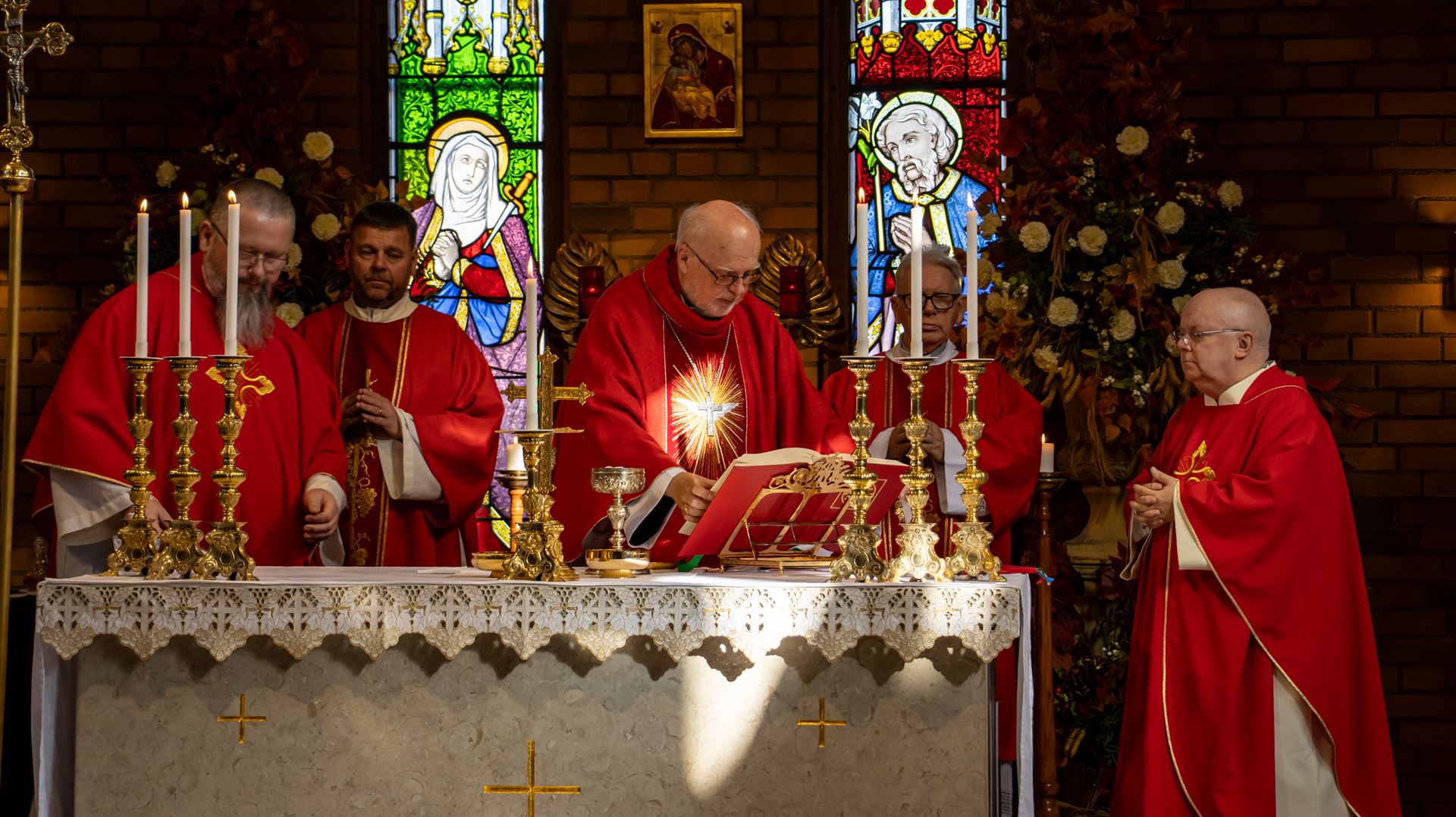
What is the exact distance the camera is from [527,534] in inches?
128

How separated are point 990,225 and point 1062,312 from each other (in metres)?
0.51

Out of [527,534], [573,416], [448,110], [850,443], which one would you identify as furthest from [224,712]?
[448,110]

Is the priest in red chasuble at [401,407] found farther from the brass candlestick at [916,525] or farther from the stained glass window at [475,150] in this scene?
the brass candlestick at [916,525]

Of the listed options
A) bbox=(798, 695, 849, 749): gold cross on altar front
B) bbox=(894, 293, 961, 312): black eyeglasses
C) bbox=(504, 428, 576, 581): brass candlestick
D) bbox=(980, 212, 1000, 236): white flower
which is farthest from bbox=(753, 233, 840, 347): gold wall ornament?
bbox=(798, 695, 849, 749): gold cross on altar front

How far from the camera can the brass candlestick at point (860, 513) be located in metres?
3.23

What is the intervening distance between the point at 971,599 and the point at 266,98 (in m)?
3.98

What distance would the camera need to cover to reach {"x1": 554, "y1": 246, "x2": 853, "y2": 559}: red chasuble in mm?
3928

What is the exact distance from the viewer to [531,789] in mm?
3221

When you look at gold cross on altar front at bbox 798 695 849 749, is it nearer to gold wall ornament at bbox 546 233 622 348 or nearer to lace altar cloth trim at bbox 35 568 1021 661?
lace altar cloth trim at bbox 35 568 1021 661

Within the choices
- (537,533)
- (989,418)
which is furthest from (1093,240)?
(537,533)

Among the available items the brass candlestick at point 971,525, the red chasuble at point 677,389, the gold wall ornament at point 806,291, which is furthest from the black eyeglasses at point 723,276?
the gold wall ornament at point 806,291

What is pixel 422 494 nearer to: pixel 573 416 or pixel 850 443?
pixel 573 416

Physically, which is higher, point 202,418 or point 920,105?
point 920,105

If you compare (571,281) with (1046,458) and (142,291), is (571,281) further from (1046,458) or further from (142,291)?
(142,291)
